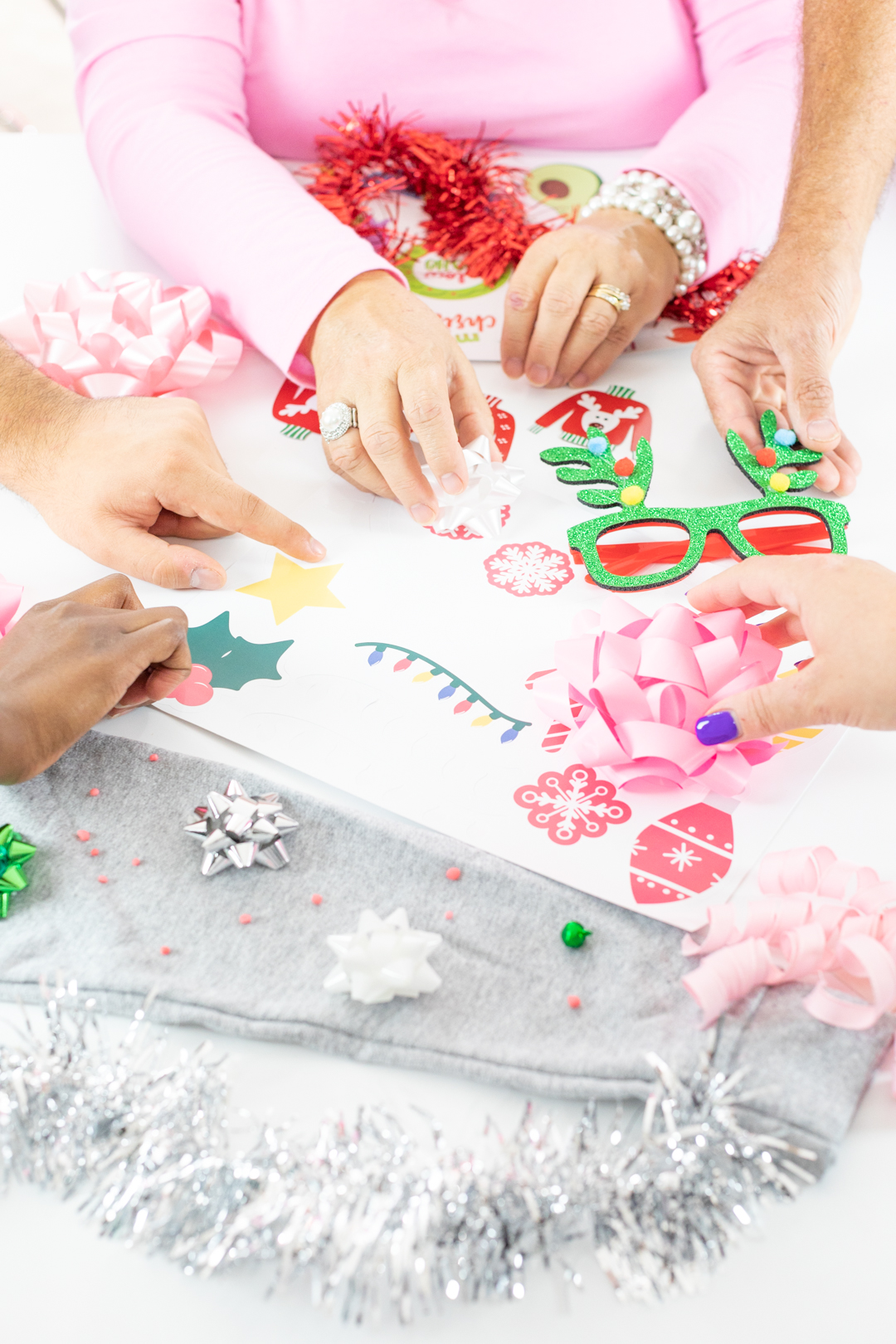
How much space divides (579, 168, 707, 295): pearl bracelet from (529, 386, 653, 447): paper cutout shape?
185 mm

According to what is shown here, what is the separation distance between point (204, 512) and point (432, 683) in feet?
0.86

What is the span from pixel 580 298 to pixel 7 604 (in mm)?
655

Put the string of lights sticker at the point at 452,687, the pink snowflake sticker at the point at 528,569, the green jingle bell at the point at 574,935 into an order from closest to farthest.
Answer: the green jingle bell at the point at 574,935 → the string of lights sticker at the point at 452,687 → the pink snowflake sticker at the point at 528,569

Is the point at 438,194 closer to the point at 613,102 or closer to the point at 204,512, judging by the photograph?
the point at 613,102

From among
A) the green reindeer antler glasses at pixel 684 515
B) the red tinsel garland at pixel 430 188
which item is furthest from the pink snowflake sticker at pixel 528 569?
the red tinsel garland at pixel 430 188

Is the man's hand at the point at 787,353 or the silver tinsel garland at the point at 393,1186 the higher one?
the man's hand at the point at 787,353

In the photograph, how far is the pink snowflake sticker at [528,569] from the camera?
0.90 meters

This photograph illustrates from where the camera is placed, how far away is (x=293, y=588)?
909mm

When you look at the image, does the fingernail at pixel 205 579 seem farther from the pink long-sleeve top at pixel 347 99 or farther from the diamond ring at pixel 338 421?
the pink long-sleeve top at pixel 347 99

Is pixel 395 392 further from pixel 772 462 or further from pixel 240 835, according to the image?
pixel 240 835

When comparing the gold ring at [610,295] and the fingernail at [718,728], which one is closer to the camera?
the fingernail at [718,728]

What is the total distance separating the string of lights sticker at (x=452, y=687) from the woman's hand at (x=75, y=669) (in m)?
0.16

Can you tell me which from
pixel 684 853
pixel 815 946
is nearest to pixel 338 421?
pixel 684 853

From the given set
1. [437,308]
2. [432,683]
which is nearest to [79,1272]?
[432,683]
